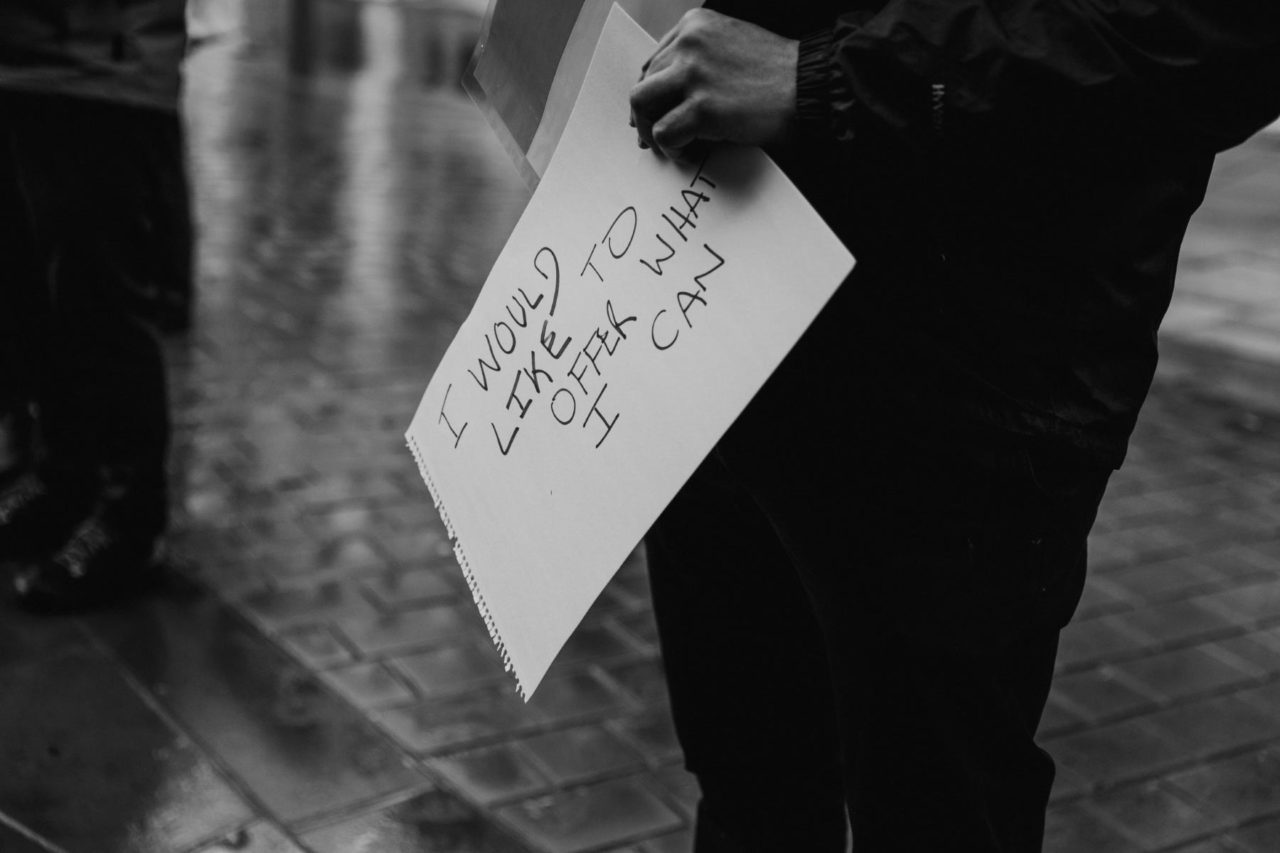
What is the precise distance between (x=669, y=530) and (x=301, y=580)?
1.87 m

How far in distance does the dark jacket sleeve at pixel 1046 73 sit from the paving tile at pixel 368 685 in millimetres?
1916

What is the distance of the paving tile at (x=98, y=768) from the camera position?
2.39 metres

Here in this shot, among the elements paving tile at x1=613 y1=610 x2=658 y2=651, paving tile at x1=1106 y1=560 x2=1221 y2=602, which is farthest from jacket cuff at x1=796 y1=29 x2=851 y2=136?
paving tile at x1=1106 y1=560 x2=1221 y2=602

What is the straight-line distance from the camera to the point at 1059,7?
1153 millimetres

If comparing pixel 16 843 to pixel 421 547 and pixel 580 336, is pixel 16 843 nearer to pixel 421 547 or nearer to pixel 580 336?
pixel 421 547

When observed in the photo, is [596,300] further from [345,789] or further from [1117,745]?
[1117,745]

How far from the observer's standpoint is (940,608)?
1330 mm

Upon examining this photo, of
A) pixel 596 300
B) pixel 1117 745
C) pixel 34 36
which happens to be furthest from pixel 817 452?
pixel 34 36

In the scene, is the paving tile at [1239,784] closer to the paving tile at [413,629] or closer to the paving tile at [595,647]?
the paving tile at [595,647]

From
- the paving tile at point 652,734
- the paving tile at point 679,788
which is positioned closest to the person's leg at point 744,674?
A: the paving tile at point 679,788

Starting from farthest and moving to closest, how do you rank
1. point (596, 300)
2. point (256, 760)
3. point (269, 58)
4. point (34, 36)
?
point (269, 58) → point (34, 36) → point (256, 760) → point (596, 300)

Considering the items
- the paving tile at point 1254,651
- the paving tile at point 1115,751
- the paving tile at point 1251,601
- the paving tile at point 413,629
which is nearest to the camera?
the paving tile at point 1115,751

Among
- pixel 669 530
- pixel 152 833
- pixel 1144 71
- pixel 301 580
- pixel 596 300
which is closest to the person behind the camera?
pixel 1144 71

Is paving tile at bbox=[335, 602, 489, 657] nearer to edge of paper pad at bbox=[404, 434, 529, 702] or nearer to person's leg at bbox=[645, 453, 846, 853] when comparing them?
person's leg at bbox=[645, 453, 846, 853]
